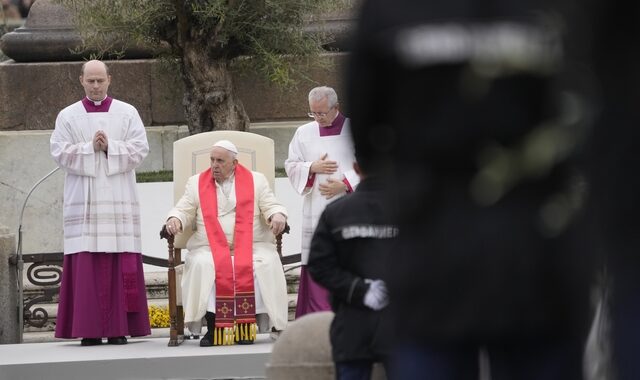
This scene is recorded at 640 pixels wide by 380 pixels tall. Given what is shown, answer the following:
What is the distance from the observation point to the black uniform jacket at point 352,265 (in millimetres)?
6125

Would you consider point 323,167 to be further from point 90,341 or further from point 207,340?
point 90,341

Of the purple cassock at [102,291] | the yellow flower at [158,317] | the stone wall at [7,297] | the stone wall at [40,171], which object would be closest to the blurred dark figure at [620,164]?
the purple cassock at [102,291]

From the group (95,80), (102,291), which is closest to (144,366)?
(102,291)

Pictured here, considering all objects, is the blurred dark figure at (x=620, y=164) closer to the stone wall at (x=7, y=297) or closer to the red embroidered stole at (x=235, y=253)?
the red embroidered stole at (x=235, y=253)

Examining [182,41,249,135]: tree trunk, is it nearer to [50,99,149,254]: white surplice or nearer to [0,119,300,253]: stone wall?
[0,119,300,253]: stone wall

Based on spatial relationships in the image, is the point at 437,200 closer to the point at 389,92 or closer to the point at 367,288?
the point at 389,92

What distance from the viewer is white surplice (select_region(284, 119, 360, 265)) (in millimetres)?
12102

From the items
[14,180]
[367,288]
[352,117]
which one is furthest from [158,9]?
[352,117]

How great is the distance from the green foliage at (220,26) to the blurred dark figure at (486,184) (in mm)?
11364

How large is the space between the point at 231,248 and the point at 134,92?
4522mm

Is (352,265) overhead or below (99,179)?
below

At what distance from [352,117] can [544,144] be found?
0.42m

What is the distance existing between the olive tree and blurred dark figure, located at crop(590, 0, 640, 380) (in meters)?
11.2

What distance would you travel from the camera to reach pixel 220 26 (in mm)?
14445
